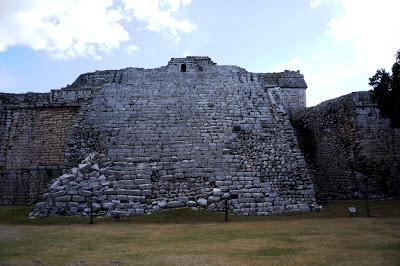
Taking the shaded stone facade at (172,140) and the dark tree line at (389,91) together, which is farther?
the dark tree line at (389,91)

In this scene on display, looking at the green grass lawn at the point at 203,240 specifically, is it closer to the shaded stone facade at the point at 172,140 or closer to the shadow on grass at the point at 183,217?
the shadow on grass at the point at 183,217

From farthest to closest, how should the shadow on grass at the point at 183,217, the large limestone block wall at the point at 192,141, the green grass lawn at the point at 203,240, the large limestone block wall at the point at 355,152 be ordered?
1. the large limestone block wall at the point at 355,152
2. the large limestone block wall at the point at 192,141
3. the shadow on grass at the point at 183,217
4. the green grass lawn at the point at 203,240

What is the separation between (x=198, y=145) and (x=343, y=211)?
16.5 feet

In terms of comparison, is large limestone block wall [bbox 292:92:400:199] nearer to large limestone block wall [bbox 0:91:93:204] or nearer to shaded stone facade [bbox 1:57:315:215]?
shaded stone facade [bbox 1:57:315:215]

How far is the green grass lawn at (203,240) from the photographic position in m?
6.89

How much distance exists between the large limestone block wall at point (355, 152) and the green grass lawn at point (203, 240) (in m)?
4.41

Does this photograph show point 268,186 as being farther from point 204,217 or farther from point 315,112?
point 315,112

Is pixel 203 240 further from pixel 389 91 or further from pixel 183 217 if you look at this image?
pixel 389 91

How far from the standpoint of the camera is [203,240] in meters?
8.62

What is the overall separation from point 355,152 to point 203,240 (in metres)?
10.9

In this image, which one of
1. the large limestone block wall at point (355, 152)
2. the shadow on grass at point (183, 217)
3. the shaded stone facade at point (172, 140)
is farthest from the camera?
the large limestone block wall at point (355, 152)

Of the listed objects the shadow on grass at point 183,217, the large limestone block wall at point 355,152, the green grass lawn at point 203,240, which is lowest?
the green grass lawn at point 203,240

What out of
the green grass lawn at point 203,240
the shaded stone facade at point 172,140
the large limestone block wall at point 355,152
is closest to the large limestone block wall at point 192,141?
the shaded stone facade at point 172,140

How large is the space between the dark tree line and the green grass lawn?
3.26 metres
